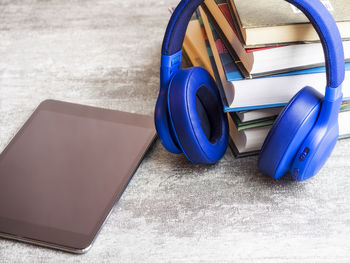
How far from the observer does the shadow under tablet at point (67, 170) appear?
0.71 m

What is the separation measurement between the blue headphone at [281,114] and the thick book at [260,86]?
39 mm

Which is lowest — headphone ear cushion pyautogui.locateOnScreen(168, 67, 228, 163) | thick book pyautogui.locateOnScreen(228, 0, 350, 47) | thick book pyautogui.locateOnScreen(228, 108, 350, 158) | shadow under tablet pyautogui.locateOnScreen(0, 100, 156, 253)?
shadow under tablet pyautogui.locateOnScreen(0, 100, 156, 253)

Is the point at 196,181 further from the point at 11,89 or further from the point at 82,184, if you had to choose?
the point at 11,89

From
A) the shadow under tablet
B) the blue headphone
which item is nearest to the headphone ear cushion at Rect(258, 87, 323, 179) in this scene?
the blue headphone

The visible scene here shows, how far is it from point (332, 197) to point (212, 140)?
0.20m

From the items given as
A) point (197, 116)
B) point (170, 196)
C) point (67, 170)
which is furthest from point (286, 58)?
point (67, 170)

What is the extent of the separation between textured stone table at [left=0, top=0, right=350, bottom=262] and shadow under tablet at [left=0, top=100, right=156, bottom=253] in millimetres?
20

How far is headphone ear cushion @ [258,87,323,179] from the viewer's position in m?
0.68

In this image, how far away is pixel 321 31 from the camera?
65 centimetres

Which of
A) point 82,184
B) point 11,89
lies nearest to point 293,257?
point 82,184

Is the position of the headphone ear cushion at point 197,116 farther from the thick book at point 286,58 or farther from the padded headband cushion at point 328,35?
the padded headband cushion at point 328,35

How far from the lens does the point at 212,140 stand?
78 cm

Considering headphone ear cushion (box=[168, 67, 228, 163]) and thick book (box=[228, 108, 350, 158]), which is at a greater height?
headphone ear cushion (box=[168, 67, 228, 163])

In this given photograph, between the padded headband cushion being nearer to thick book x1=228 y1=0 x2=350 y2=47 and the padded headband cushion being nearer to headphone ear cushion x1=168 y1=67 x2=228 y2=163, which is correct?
thick book x1=228 y1=0 x2=350 y2=47
